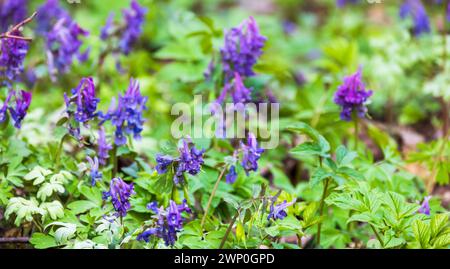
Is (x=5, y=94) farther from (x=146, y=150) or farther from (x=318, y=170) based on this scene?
(x=318, y=170)

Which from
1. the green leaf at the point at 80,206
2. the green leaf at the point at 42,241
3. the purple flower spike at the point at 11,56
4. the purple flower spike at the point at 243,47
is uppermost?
the purple flower spike at the point at 243,47

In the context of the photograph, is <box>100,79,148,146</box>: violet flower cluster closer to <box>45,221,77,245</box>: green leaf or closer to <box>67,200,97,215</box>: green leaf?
<box>67,200,97,215</box>: green leaf

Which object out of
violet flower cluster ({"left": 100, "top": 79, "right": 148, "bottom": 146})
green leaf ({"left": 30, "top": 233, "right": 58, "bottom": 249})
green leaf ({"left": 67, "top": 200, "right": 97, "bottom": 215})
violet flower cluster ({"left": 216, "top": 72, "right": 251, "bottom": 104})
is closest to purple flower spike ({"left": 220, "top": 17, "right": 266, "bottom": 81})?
violet flower cluster ({"left": 216, "top": 72, "right": 251, "bottom": 104})

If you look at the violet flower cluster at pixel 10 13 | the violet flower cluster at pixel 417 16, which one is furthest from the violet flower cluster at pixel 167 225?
the violet flower cluster at pixel 417 16

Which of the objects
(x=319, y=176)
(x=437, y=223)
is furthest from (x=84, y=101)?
(x=437, y=223)

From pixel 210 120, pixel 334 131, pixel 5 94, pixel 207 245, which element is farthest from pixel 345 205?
pixel 5 94

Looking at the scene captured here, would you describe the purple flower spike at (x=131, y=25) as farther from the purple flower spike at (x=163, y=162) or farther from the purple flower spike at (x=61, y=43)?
the purple flower spike at (x=163, y=162)
